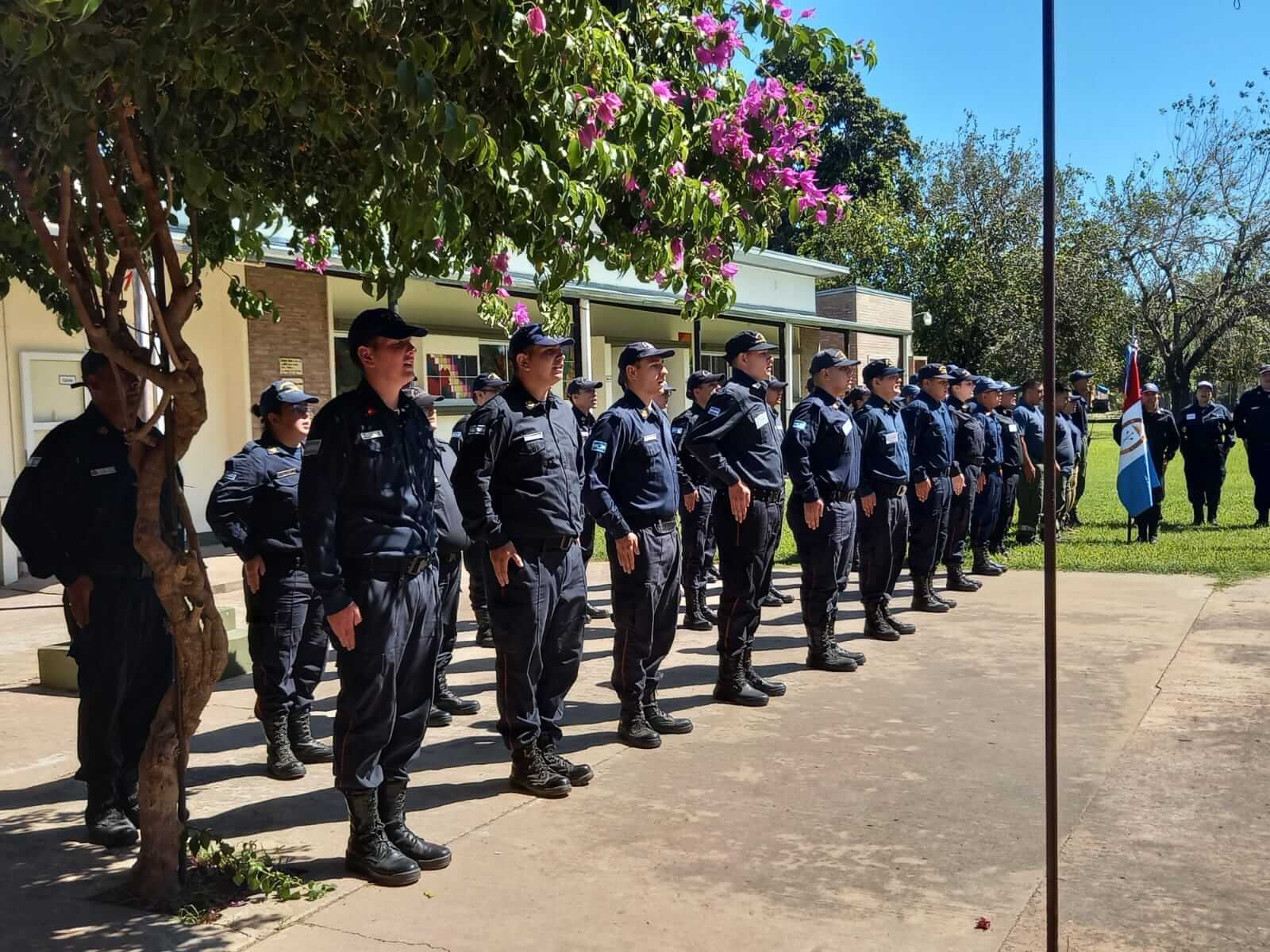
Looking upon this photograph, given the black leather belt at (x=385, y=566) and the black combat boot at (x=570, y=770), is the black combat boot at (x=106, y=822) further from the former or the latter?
the black combat boot at (x=570, y=770)

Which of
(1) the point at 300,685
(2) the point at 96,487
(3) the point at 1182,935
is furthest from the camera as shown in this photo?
(1) the point at 300,685

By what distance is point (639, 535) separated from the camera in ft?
19.5

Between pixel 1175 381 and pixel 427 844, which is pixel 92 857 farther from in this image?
pixel 1175 381

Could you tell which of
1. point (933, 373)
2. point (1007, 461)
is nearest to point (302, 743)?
point (933, 373)

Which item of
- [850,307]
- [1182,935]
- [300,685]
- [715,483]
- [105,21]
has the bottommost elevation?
[1182,935]

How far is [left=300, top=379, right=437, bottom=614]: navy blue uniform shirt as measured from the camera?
160 inches

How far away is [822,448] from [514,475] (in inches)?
115

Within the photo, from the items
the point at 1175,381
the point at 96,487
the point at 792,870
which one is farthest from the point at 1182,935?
the point at 1175,381

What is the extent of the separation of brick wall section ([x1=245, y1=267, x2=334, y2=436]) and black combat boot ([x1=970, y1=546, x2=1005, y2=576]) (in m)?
8.34

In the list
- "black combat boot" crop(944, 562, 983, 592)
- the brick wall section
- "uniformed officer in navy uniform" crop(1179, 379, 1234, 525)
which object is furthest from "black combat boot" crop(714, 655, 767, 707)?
"uniformed officer in navy uniform" crop(1179, 379, 1234, 525)

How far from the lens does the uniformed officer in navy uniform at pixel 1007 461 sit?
12.1 meters

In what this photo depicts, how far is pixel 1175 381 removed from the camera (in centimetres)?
3969

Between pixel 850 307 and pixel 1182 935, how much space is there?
90.0 ft

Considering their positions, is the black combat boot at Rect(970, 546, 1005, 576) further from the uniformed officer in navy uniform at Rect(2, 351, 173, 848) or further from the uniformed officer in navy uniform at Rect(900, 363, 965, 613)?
the uniformed officer in navy uniform at Rect(2, 351, 173, 848)
